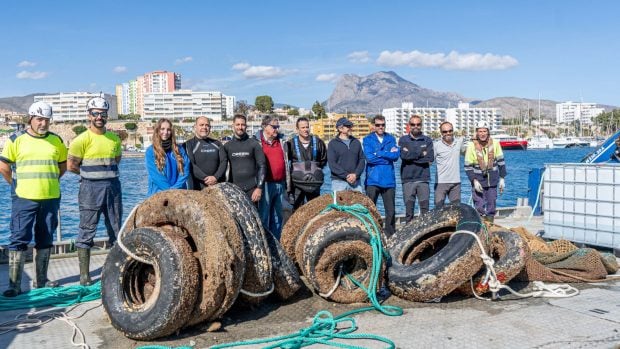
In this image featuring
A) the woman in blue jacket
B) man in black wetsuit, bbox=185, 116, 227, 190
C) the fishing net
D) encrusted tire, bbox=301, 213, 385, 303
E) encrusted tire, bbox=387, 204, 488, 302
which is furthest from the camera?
man in black wetsuit, bbox=185, 116, 227, 190

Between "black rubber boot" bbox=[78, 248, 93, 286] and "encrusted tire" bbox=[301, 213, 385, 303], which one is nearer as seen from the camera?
"encrusted tire" bbox=[301, 213, 385, 303]

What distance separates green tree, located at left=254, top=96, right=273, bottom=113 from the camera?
7397 inches

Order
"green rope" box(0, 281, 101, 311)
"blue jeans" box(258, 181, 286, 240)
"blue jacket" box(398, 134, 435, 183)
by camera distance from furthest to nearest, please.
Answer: "blue jacket" box(398, 134, 435, 183), "blue jeans" box(258, 181, 286, 240), "green rope" box(0, 281, 101, 311)

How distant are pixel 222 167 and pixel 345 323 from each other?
9.67ft

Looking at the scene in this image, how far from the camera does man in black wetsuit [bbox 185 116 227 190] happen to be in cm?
732

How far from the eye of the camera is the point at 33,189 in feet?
21.2

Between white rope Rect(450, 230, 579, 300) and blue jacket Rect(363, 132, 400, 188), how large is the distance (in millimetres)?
2767

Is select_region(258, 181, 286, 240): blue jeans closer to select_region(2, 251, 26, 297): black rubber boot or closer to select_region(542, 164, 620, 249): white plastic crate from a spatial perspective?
select_region(2, 251, 26, 297): black rubber boot

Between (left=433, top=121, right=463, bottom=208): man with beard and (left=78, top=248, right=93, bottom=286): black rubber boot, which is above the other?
(left=433, top=121, right=463, bottom=208): man with beard

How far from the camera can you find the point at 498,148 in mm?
9664

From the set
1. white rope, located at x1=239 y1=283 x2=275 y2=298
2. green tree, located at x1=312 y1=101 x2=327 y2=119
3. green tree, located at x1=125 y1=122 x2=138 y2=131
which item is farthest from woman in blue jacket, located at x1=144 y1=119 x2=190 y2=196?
green tree, located at x1=312 y1=101 x2=327 y2=119

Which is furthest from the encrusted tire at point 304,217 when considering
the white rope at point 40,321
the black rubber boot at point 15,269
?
the black rubber boot at point 15,269

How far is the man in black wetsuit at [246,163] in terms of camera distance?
24.4ft

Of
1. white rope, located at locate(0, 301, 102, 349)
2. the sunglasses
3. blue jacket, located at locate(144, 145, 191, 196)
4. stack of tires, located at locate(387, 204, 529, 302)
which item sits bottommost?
white rope, located at locate(0, 301, 102, 349)
